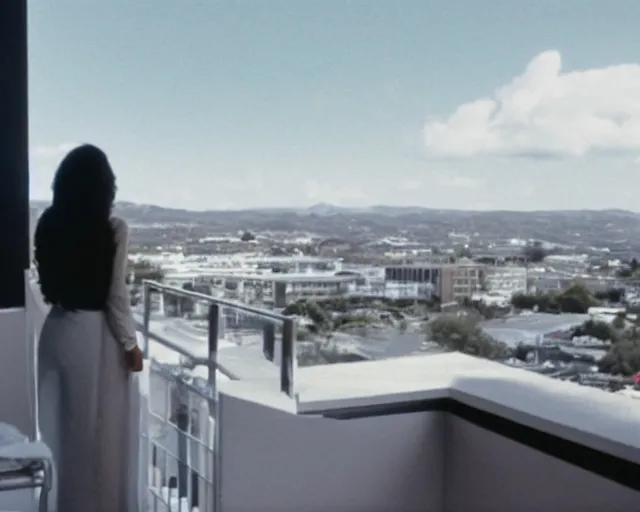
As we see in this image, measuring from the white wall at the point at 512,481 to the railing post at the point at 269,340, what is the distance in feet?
1.88

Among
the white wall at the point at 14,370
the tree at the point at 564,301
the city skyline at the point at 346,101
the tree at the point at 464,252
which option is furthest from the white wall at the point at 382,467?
the white wall at the point at 14,370

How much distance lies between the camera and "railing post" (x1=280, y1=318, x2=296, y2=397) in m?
2.32

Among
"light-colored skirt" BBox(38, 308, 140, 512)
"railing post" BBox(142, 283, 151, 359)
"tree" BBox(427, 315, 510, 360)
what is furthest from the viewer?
"railing post" BBox(142, 283, 151, 359)

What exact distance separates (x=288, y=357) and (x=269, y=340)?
8cm

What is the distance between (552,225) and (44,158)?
7.91ft

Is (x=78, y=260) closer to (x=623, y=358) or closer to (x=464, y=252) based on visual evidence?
(x=464, y=252)

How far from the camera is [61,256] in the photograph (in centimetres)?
251

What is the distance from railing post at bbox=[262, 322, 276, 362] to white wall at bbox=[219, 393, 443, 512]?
0.62 feet

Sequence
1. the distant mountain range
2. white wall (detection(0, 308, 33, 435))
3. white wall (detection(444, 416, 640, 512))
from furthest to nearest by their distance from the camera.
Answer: white wall (detection(0, 308, 33, 435)) < the distant mountain range < white wall (detection(444, 416, 640, 512))

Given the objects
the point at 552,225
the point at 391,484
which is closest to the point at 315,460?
the point at 391,484

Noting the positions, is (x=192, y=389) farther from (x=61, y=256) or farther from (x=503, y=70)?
(x=503, y=70)

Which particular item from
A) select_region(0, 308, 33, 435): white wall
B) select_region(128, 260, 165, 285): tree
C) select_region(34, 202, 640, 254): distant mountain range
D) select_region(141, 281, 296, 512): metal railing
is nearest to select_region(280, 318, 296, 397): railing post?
select_region(141, 281, 296, 512): metal railing

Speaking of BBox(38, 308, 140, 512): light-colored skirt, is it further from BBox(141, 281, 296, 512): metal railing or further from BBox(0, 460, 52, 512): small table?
BBox(0, 460, 52, 512): small table

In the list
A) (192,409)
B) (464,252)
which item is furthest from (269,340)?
(464,252)
